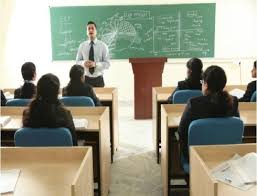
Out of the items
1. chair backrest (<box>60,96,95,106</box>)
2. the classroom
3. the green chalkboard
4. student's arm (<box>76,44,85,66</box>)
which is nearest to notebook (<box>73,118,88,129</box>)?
the classroom

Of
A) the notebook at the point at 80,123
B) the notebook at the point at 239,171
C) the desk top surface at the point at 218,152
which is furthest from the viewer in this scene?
the notebook at the point at 80,123

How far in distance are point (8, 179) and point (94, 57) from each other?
12.4ft

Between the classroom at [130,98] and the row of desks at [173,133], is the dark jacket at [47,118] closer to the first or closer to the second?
the classroom at [130,98]

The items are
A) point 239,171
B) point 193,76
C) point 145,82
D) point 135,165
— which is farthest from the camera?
point 145,82

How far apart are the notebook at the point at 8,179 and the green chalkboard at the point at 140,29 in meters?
5.34

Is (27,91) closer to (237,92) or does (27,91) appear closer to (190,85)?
(190,85)

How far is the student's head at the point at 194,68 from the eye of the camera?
391cm

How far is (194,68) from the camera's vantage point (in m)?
3.97

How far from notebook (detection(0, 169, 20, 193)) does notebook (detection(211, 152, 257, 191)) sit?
1054mm

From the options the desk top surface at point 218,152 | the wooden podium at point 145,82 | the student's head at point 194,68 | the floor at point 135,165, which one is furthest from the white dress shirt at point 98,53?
the desk top surface at point 218,152

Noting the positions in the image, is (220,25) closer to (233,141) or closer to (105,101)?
(105,101)

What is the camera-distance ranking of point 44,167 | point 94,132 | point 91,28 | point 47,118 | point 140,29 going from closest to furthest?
point 44,167 → point 47,118 → point 94,132 → point 91,28 → point 140,29

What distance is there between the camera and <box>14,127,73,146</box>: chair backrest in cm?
263

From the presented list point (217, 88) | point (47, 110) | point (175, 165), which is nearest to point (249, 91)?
point (175, 165)
